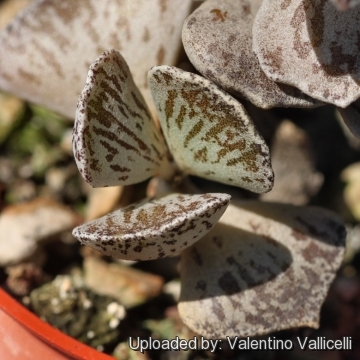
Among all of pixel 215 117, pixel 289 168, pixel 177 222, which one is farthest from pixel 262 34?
pixel 289 168

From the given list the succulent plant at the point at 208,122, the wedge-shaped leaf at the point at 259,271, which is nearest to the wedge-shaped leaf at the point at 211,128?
the succulent plant at the point at 208,122

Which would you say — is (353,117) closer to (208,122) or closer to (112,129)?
(208,122)

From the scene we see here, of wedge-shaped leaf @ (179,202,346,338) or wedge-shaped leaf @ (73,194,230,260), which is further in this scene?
wedge-shaped leaf @ (179,202,346,338)

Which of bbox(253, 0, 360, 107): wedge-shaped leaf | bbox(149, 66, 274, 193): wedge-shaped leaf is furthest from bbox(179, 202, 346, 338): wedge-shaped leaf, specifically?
bbox(253, 0, 360, 107): wedge-shaped leaf

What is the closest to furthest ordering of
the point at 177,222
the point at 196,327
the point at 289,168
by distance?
1. the point at 177,222
2. the point at 196,327
3. the point at 289,168

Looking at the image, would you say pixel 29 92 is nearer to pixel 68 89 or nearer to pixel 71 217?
pixel 68 89

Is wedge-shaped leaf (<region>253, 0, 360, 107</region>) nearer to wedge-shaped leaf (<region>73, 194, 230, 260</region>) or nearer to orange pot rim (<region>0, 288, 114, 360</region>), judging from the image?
wedge-shaped leaf (<region>73, 194, 230, 260</region>)
